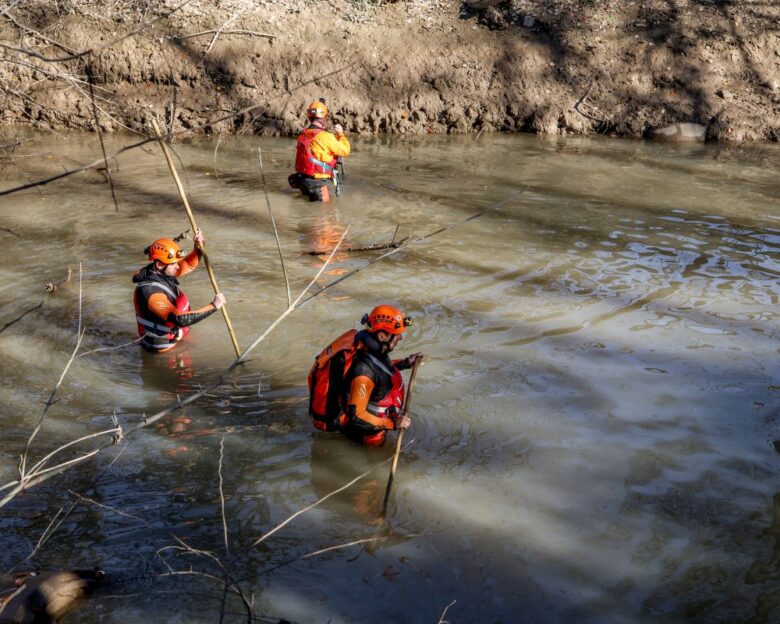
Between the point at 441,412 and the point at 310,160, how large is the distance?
7.25 meters

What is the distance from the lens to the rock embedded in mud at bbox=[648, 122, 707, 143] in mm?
18281

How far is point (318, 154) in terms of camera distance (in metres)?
14.2

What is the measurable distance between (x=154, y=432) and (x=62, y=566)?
1981 mm

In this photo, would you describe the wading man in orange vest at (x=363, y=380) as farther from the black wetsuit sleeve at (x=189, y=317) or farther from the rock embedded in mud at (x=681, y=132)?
Result: the rock embedded in mud at (x=681, y=132)

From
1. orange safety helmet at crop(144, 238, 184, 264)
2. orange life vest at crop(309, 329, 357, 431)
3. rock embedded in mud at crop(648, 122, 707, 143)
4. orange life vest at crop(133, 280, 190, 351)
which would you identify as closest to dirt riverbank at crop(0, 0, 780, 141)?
rock embedded in mud at crop(648, 122, 707, 143)

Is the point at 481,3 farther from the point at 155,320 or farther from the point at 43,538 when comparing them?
the point at 43,538

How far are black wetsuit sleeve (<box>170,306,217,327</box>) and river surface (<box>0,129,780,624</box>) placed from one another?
0.59 meters

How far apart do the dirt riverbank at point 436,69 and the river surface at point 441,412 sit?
4.44 m

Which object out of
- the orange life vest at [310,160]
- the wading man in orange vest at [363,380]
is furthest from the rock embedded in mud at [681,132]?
the wading man in orange vest at [363,380]

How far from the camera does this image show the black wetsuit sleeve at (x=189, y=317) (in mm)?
8641

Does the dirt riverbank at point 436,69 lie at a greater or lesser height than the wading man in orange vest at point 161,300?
greater

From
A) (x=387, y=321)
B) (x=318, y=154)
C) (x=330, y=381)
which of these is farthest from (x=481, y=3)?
(x=330, y=381)

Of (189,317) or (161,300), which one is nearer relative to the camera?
(189,317)

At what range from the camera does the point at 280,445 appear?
7.65m
